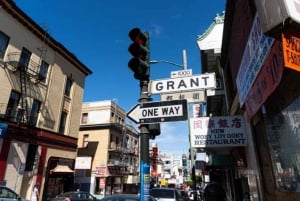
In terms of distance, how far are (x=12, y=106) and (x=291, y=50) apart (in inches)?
799

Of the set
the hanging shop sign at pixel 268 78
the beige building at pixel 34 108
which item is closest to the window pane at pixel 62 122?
the beige building at pixel 34 108

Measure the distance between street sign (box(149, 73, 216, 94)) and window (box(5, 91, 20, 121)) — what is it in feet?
54.8

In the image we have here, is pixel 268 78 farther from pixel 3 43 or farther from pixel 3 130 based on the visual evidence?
pixel 3 43

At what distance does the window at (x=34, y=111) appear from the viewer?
20.9 m

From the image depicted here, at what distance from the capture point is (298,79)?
4.18m

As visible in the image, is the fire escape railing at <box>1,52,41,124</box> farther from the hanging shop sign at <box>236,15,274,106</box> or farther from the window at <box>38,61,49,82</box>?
the hanging shop sign at <box>236,15,274,106</box>

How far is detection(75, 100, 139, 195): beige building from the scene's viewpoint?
34.5 meters

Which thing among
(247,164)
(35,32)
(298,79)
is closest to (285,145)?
(298,79)

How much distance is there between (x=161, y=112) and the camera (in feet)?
14.6

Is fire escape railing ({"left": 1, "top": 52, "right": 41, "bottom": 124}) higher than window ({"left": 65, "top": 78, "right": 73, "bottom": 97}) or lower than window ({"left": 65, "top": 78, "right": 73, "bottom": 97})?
lower

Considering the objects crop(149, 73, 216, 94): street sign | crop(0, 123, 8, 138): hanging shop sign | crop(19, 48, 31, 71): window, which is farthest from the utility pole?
crop(19, 48, 31, 71): window

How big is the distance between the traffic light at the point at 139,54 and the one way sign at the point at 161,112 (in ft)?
1.73

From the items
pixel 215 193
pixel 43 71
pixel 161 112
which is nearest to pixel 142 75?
pixel 161 112

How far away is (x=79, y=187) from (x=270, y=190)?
31.3 metres
